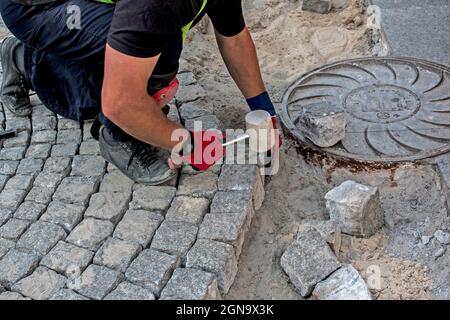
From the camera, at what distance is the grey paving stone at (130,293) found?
2535 mm

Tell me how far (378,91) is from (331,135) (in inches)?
23.2

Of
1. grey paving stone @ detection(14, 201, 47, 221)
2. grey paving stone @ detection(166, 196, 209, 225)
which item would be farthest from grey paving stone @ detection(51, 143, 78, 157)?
grey paving stone @ detection(166, 196, 209, 225)

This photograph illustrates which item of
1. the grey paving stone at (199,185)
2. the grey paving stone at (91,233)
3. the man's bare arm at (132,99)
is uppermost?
the man's bare arm at (132,99)

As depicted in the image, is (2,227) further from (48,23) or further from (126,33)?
(126,33)

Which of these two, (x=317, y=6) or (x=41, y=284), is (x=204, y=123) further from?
(x=317, y=6)

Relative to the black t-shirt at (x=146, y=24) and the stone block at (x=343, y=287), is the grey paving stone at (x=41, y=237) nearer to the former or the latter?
the black t-shirt at (x=146, y=24)

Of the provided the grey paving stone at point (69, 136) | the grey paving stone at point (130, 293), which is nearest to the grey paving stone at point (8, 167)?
the grey paving stone at point (69, 136)

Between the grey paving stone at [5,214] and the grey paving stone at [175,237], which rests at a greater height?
the grey paving stone at [175,237]

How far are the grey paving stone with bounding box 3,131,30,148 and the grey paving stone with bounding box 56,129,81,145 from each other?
199 millimetres

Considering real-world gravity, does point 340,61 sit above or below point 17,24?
below

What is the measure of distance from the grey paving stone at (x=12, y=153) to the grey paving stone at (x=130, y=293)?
4.06 ft

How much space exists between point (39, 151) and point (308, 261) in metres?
1.70

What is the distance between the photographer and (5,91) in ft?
12.3
